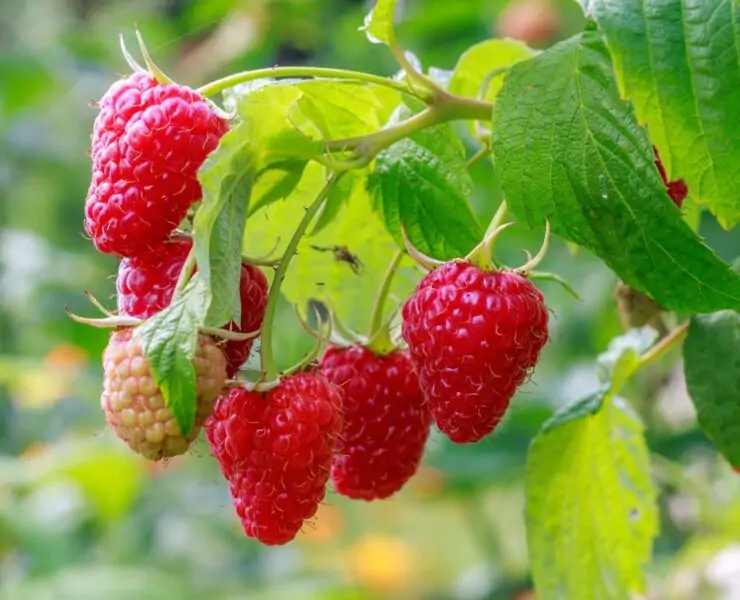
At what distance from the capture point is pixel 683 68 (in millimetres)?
831

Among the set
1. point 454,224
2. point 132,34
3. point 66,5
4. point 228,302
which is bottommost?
point 66,5

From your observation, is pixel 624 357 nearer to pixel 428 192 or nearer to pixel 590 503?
pixel 590 503

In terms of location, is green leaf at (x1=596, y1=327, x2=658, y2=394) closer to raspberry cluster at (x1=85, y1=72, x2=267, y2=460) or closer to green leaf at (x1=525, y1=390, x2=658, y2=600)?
green leaf at (x1=525, y1=390, x2=658, y2=600)

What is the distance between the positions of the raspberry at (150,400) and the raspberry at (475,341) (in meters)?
0.18

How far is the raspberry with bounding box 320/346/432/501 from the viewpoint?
1062mm

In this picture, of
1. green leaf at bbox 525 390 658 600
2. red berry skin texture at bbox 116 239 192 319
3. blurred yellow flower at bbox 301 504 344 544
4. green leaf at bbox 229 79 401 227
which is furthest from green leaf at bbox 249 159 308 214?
blurred yellow flower at bbox 301 504 344 544

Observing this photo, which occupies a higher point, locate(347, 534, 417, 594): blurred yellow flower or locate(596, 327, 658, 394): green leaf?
locate(596, 327, 658, 394): green leaf

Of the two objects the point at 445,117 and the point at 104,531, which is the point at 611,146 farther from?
the point at 104,531

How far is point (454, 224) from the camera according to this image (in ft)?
3.32

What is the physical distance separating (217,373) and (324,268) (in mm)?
392

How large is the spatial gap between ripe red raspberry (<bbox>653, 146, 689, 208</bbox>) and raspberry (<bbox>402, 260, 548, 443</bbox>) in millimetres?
133

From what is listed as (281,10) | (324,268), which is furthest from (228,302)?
(281,10)

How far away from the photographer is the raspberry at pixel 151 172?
85 centimetres

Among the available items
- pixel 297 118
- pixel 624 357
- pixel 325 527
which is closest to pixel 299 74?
pixel 297 118
